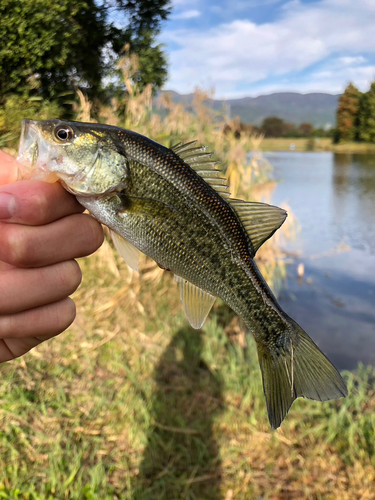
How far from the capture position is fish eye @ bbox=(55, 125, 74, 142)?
1.45 metres

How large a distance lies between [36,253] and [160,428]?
10.3ft

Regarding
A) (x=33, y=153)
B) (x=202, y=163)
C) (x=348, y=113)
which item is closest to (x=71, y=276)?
(x=33, y=153)

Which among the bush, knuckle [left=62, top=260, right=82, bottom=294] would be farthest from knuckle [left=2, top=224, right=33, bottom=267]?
the bush

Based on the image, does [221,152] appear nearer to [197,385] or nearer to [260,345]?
[197,385]

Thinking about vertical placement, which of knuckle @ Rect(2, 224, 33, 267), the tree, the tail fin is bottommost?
the tail fin

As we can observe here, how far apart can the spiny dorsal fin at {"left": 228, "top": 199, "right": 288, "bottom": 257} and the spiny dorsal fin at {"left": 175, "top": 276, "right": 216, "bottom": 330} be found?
1.01ft

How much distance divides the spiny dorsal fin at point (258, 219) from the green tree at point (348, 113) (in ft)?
181

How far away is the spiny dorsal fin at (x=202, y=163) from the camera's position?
1539 mm

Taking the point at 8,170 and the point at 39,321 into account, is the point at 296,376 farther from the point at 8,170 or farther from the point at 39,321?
the point at 8,170

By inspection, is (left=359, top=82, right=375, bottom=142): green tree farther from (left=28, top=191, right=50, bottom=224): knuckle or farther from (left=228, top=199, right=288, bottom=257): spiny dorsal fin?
(left=28, top=191, right=50, bottom=224): knuckle

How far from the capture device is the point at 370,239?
44.1 feet

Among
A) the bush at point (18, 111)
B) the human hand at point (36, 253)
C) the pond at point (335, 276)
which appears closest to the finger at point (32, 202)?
the human hand at point (36, 253)

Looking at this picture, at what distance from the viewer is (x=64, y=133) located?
1.45 metres

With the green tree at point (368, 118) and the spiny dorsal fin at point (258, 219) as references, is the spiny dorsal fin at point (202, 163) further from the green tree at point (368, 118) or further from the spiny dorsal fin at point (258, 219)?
the green tree at point (368, 118)
